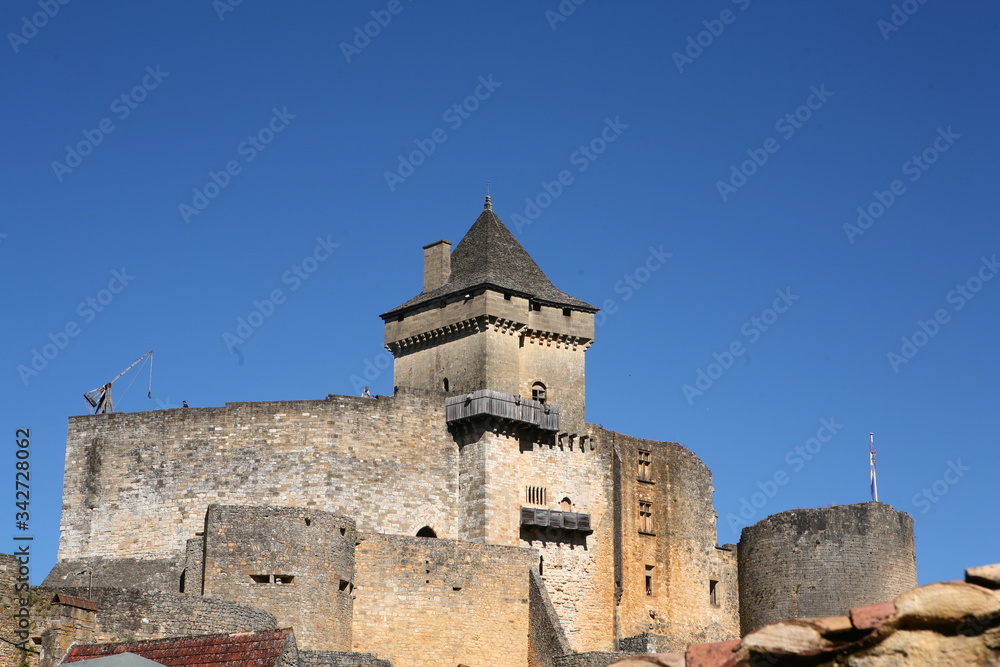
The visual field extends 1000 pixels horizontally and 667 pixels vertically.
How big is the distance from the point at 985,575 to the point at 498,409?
37.2 metres

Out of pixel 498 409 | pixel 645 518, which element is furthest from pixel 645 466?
pixel 498 409

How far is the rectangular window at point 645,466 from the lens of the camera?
47000mm

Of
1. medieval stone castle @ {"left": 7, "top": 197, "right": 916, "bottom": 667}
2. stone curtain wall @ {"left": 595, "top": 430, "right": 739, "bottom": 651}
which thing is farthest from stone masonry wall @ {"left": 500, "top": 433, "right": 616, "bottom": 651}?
stone curtain wall @ {"left": 595, "top": 430, "right": 739, "bottom": 651}

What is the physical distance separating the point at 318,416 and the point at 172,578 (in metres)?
6.24

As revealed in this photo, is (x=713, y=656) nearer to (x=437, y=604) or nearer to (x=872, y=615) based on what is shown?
(x=872, y=615)

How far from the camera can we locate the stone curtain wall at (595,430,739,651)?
45562 millimetres

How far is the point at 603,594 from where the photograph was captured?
44625mm

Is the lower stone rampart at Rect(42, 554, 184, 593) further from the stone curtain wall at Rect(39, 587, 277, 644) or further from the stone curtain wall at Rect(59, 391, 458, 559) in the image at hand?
the stone curtain wall at Rect(39, 587, 277, 644)

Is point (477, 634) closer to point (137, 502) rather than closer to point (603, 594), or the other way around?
point (603, 594)

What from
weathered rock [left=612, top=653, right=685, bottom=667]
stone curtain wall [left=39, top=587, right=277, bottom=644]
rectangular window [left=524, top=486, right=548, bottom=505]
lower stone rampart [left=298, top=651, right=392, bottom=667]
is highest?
rectangular window [left=524, top=486, right=548, bottom=505]

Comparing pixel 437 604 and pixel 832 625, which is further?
pixel 437 604

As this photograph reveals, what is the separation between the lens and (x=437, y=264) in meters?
49.0

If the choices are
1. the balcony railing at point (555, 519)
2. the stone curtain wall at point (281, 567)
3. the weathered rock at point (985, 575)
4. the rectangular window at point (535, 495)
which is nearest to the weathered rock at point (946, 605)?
the weathered rock at point (985, 575)

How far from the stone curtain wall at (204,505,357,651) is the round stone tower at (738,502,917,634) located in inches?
648
